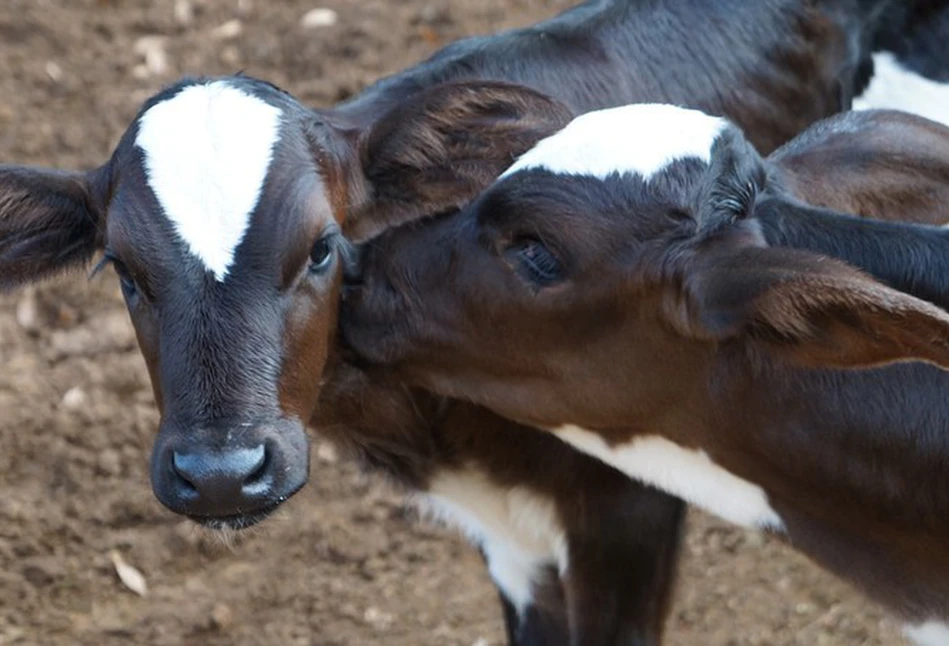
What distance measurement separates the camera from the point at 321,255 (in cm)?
393

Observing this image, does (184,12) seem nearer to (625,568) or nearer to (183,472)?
(625,568)

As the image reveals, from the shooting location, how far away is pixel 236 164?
12.6 ft

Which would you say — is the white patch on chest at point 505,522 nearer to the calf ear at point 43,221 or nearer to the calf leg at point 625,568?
the calf leg at point 625,568

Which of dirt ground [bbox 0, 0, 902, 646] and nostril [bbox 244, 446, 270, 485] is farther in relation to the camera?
dirt ground [bbox 0, 0, 902, 646]

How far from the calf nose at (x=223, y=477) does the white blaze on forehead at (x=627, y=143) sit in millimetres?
838

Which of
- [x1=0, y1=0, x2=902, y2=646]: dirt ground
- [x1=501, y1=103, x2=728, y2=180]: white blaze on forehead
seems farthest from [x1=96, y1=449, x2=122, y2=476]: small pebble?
[x1=501, y1=103, x2=728, y2=180]: white blaze on forehead

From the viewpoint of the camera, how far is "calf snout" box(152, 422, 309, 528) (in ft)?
11.9

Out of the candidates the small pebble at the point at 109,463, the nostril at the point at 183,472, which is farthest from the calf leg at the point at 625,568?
the small pebble at the point at 109,463

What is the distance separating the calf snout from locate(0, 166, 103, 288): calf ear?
0.71m

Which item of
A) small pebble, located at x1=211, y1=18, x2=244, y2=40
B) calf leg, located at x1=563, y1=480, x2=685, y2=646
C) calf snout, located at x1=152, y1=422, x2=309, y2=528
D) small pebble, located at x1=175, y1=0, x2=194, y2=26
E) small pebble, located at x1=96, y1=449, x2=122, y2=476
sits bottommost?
small pebble, located at x1=96, y1=449, x2=122, y2=476

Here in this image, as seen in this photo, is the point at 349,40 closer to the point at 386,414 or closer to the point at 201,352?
the point at 386,414

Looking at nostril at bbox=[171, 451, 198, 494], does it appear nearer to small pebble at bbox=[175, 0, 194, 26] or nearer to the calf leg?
the calf leg

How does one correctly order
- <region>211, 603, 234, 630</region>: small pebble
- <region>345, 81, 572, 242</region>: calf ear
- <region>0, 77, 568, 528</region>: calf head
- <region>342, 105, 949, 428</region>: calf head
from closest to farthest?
<region>342, 105, 949, 428</region>: calf head, <region>0, 77, 568, 528</region>: calf head, <region>345, 81, 572, 242</region>: calf ear, <region>211, 603, 234, 630</region>: small pebble

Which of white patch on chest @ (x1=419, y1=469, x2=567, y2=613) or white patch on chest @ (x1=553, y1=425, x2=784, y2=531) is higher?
white patch on chest @ (x1=553, y1=425, x2=784, y2=531)
